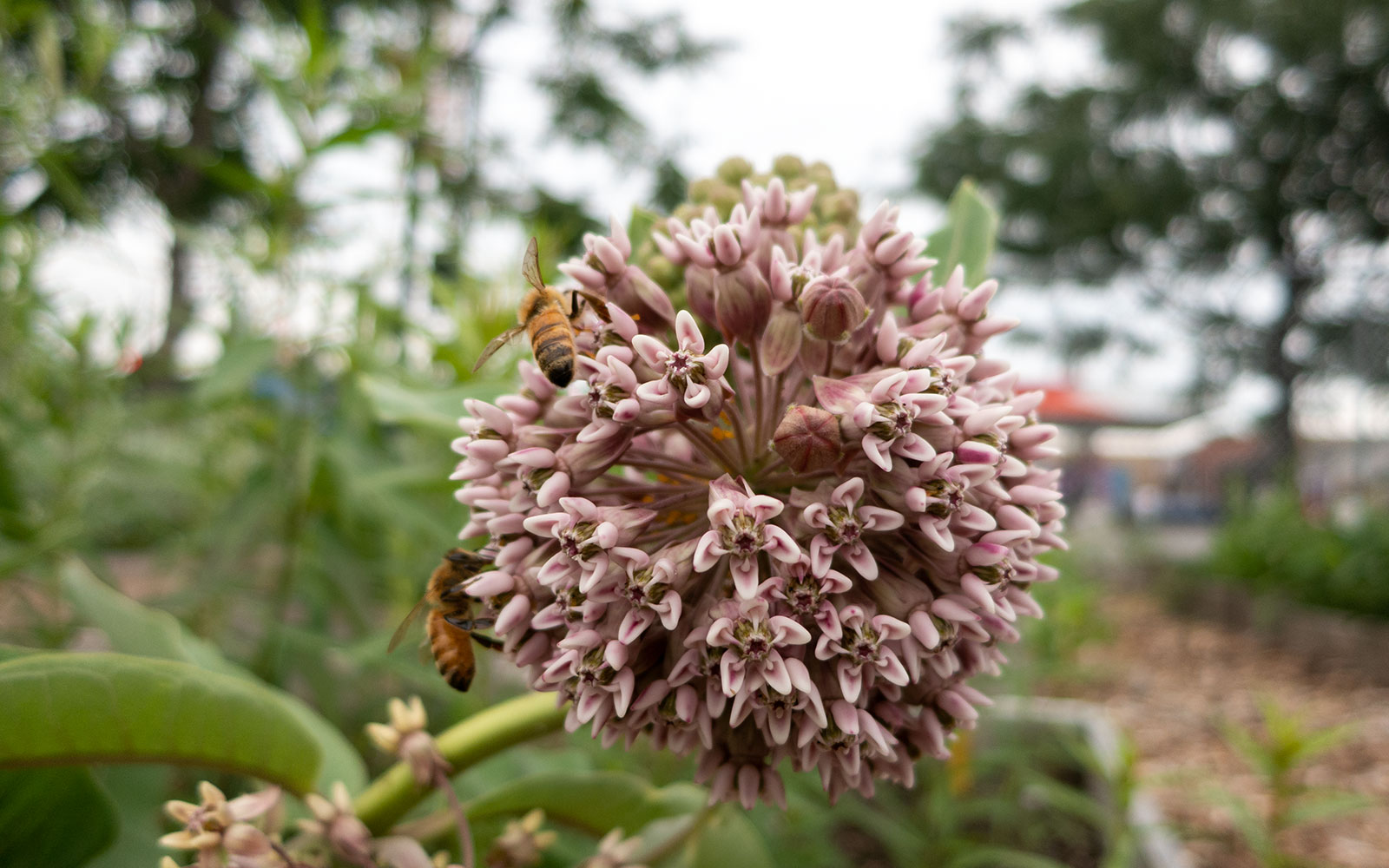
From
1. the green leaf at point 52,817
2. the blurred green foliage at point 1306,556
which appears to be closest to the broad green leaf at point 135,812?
the green leaf at point 52,817

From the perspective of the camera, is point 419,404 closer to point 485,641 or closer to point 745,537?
point 485,641

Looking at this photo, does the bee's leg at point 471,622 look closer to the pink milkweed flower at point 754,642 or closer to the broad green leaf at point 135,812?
the pink milkweed flower at point 754,642

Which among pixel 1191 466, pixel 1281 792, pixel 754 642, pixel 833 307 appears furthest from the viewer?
pixel 1191 466

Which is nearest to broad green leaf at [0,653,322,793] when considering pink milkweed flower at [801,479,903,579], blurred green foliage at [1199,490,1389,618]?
pink milkweed flower at [801,479,903,579]

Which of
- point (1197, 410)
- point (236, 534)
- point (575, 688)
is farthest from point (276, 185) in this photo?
point (1197, 410)

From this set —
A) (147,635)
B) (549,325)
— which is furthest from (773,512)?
(147,635)

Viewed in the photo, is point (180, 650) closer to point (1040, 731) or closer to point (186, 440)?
point (186, 440)

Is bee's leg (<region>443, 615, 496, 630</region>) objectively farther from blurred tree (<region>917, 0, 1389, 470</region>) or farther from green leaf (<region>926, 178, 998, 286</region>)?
blurred tree (<region>917, 0, 1389, 470</region>)
